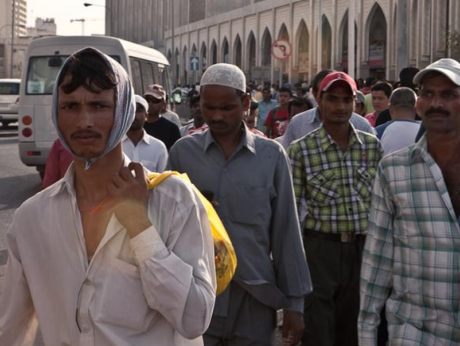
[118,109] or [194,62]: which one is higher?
[194,62]

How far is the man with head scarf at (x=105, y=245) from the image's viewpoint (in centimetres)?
234

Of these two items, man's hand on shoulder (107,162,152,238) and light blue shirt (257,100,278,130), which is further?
light blue shirt (257,100,278,130)

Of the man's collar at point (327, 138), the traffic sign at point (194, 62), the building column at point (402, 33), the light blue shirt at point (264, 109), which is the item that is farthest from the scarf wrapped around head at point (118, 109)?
the traffic sign at point (194, 62)

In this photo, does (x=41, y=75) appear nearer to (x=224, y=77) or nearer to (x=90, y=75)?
(x=224, y=77)

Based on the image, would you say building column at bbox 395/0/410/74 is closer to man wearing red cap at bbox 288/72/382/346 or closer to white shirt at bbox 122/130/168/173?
white shirt at bbox 122/130/168/173

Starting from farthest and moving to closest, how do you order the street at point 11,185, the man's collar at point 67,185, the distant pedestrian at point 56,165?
the street at point 11,185 < the distant pedestrian at point 56,165 < the man's collar at point 67,185

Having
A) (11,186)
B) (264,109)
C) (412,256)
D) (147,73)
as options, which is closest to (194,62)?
(147,73)

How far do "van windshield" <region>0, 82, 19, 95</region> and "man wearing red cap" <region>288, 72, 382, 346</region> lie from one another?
29.9m

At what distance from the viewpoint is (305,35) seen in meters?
60.0

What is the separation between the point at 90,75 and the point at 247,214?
1.74 meters

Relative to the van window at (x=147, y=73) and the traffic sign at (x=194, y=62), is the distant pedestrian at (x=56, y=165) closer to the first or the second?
the van window at (x=147, y=73)

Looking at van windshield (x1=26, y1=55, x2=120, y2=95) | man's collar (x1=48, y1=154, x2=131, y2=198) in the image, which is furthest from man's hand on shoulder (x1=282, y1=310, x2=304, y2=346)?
van windshield (x1=26, y1=55, x2=120, y2=95)

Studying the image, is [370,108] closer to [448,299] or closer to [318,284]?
[318,284]

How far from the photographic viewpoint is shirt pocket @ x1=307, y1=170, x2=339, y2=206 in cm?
507
